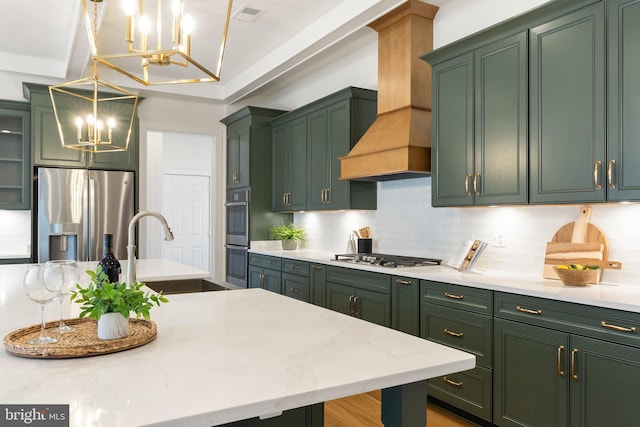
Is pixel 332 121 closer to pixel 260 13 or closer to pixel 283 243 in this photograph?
pixel 260 13

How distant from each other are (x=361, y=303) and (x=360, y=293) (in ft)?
0.27

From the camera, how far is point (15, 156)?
18.8 ft

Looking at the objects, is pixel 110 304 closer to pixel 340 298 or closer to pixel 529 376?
pixel 529 376

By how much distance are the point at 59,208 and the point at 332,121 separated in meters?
3.19

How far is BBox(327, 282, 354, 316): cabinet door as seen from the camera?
416cm

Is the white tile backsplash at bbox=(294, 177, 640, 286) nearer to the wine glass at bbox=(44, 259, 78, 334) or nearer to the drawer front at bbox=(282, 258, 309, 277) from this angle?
the drawer front at bbox=(282, 258, 309, 277)

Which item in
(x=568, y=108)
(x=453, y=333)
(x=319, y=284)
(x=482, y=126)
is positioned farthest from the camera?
(x=319, y=284)

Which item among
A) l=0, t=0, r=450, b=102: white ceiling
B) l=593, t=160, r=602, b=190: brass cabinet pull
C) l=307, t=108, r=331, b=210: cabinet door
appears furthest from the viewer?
l=307, t=108, r=331, b=210: cabinet door

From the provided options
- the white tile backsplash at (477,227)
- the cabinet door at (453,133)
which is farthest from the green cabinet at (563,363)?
the cabinet door at (453,133)

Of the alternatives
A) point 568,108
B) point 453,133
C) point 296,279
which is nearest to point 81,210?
point 296,279

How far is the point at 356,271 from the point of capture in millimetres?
4082

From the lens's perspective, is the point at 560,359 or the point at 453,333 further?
the point at 453,333

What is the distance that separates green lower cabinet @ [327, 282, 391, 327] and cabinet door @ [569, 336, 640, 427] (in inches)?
58.1

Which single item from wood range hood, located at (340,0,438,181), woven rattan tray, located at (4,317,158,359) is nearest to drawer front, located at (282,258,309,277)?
wood range hood, located at (340,0,438,181)
